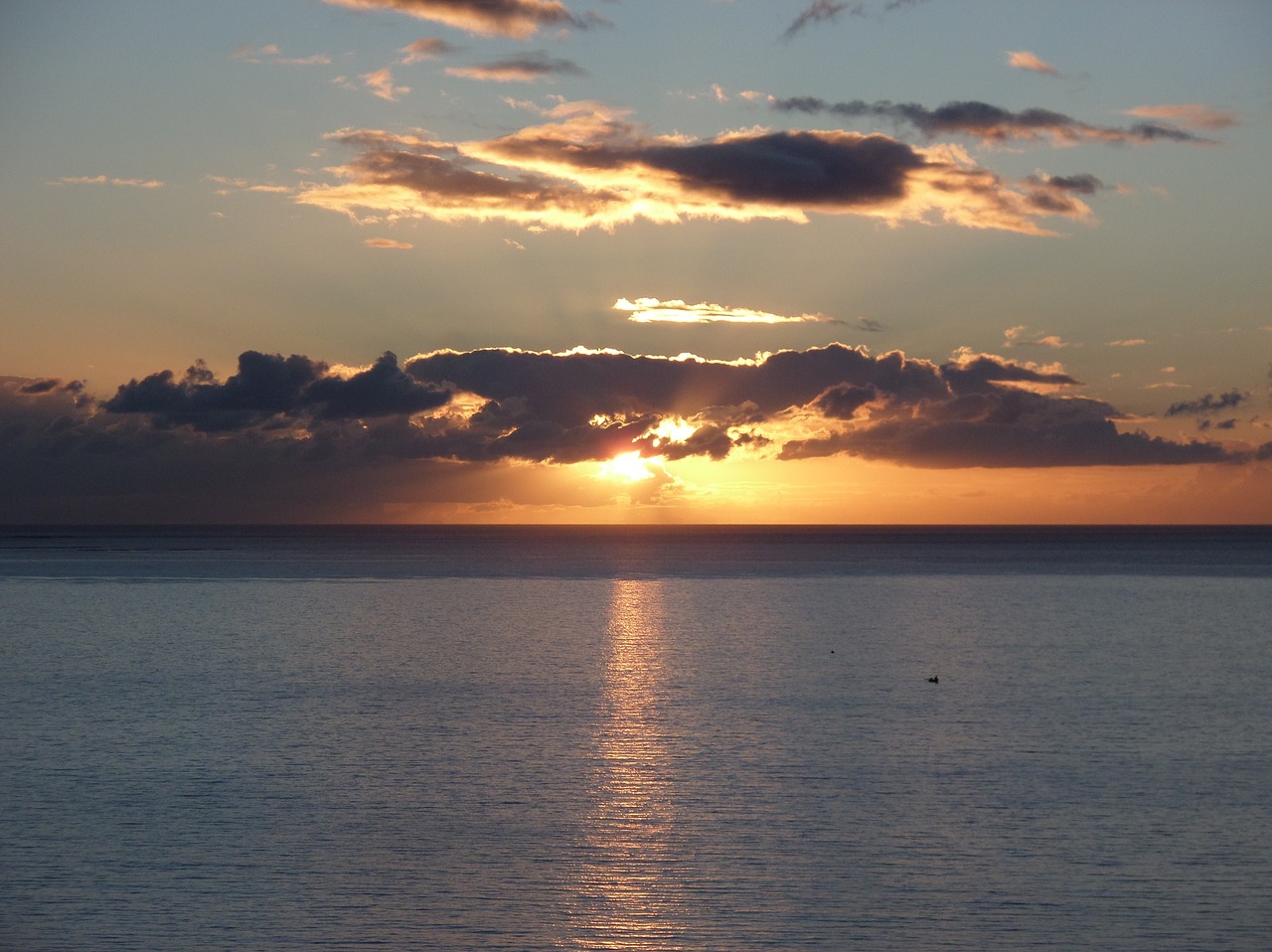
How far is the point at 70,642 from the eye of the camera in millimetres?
77062

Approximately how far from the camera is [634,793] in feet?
113

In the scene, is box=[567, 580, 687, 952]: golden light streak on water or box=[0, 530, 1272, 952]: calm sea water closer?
box=[567, 580, 687, 952]: golden light streak on water

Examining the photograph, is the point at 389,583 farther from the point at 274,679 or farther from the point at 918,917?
the point at 918,917

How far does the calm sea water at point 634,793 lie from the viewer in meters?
24.5

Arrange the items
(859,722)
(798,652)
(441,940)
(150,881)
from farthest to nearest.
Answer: (798,652)
(859,722)
(150,881)
(441,940)

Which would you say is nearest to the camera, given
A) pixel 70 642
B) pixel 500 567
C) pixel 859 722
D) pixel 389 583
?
pixel 859 722

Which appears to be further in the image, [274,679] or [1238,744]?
[274,679]

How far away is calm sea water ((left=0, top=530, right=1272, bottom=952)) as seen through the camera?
80.2 feet

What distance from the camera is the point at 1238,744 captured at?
138ft

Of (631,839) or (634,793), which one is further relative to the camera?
(634,793)

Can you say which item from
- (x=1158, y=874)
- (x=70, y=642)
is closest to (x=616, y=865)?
(x=1158, y=874)

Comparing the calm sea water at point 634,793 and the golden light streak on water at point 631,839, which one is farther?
the calm sea water at point 634,793

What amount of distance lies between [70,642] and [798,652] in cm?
4624

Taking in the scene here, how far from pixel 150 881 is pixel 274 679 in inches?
1339
